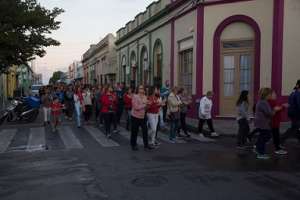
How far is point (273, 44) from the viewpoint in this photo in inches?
655

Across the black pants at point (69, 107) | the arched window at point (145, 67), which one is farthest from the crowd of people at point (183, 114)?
the arched window at point (145, 67)

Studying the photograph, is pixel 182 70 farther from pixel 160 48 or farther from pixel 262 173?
pixel 262 173

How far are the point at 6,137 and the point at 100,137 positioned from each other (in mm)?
3227

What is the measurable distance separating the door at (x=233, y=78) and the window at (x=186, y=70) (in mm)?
2444

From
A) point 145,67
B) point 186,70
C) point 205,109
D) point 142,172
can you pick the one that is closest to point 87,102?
point 186,70

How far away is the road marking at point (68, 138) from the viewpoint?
1158 centimetres

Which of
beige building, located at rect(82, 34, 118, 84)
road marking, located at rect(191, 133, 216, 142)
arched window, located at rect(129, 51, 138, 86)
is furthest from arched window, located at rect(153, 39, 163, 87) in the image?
beige building, located at rect(82, 34, 118, 84)

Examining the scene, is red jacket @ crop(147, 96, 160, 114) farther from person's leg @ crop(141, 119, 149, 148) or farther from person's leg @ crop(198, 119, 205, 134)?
person's leg @ crop(198, 119, 205, 134)

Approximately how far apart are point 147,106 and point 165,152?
59.3 inches

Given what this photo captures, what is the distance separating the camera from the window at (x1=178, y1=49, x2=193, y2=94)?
20.5 metres

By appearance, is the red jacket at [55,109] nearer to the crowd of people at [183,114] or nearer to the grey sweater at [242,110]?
the crowd of people at [183,114]

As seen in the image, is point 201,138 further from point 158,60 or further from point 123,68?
point 123,68

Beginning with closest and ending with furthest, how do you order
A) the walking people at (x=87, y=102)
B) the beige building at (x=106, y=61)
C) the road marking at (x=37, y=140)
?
the road marking at (x=37, y=140) < the walking people at (x=87, y=102) < the beige building at (x=106, y=61)

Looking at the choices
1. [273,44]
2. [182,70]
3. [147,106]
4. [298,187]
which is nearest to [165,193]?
[298,187]
